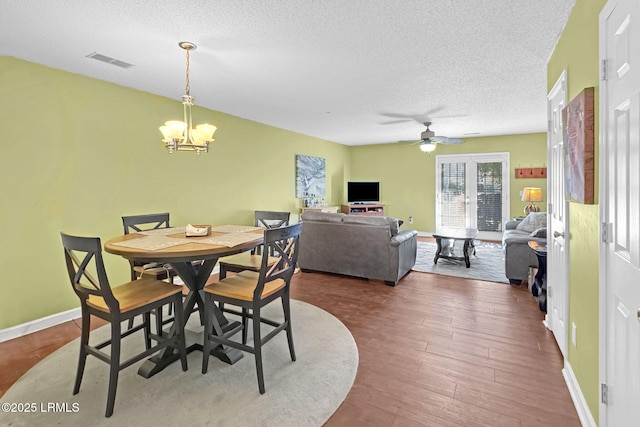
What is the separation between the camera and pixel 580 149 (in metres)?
1.71

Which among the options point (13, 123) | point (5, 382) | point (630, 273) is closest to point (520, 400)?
point (630, 273)

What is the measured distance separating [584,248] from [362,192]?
663 centimetres

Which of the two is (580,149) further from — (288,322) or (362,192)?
(362,192)

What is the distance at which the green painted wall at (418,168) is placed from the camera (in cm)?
720

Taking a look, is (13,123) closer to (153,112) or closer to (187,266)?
(153,112)

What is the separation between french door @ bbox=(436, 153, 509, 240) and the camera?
24.6ft

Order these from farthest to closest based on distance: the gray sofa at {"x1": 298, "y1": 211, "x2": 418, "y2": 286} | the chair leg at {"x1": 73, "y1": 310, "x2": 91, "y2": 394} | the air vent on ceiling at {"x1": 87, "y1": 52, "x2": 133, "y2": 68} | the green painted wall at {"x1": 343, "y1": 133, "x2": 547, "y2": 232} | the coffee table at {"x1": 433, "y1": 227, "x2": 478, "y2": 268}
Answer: the green painted wall at {"x1": 343, "y1": 133, "x2": 547, "y2": 232}
the coffee table at {"x1": 433, "y1": 227, "x2": 478, "y2": 268}
the gray sofa at {"x1": 298, "y1": 211, "x2": 418, "y2": 286}
the air vent on ceiling at {"x1": 87, "y1": 52, "x2": 133, "y2": 68}
the chair leg at {"x1": 73, "y1": 310, "x2": 91, "y2": 394}

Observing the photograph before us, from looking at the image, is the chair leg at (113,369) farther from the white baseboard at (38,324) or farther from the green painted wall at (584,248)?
the green painted wall at (584,248)

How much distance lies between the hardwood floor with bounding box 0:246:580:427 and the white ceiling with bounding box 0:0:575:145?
248 centimetres

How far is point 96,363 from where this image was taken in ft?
7.73

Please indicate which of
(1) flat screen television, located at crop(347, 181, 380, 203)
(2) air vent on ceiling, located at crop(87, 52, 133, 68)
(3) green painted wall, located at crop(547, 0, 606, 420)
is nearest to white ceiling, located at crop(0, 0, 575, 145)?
(2) air vent on ceiling, located at crop(87, 52, 133, 68)

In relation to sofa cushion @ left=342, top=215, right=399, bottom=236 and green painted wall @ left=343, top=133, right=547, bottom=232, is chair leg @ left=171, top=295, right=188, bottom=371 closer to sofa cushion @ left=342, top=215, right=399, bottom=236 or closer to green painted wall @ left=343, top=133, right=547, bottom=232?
sofa cushion @ left=342, top=215, right=399, bottom=236

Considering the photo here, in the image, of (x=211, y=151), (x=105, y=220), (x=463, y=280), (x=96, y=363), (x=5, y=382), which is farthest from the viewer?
(x=211, y=151)

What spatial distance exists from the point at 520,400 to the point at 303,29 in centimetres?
289
